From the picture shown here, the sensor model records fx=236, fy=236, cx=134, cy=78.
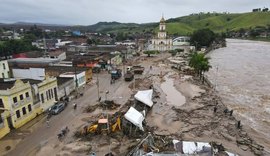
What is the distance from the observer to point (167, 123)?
Result: 1151 inches

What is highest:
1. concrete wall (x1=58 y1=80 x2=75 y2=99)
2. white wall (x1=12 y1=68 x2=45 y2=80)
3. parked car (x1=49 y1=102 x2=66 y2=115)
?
white wall (x1=12 y1=68 x2=45 y2=80)

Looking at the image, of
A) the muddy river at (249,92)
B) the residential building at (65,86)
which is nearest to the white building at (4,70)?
the residential building at (65,86)

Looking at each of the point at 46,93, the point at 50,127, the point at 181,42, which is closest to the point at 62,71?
the point at 46,93

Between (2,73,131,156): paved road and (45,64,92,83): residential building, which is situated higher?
(45,64,92,83): residential building

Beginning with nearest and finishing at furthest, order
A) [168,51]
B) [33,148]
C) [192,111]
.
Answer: [33,148] < [192,111] < [168,51]

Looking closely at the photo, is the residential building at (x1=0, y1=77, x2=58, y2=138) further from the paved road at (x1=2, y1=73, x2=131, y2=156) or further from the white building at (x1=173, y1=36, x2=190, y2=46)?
the white building at (x1=173, y1=36, x2=190, y2=46)

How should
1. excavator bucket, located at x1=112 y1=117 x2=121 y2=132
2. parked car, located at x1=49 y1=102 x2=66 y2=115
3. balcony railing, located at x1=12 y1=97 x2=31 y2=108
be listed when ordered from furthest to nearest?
parked car, located at x1=49 y1=102 x2=66 y2=115 < balcony railing, located at x1=12 y1=97 x2=31 y2=108 < excavator bucket, located at x1=112 y1=117 x2=121 y2=132

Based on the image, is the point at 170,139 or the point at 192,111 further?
the point at 192,111

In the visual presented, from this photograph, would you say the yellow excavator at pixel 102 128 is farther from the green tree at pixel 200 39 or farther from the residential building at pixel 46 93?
the green tree at pixel 200 39

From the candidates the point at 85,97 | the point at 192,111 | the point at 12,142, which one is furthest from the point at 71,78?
the point at 192,111

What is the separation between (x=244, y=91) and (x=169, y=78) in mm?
16988

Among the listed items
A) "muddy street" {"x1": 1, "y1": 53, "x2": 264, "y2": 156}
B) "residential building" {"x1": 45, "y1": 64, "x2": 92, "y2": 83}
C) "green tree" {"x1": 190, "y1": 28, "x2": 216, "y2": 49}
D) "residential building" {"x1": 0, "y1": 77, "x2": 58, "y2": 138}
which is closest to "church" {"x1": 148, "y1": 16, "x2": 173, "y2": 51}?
"green tree" {"x1": 190, "y1": 28, "x2": 216, "y2": 49}

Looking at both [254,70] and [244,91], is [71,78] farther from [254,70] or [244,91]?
[254,70]

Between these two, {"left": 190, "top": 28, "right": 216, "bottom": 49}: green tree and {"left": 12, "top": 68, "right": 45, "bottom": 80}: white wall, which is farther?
{"left": 190, "top": 28, "right": 216, "bottom": 49}: green tree
